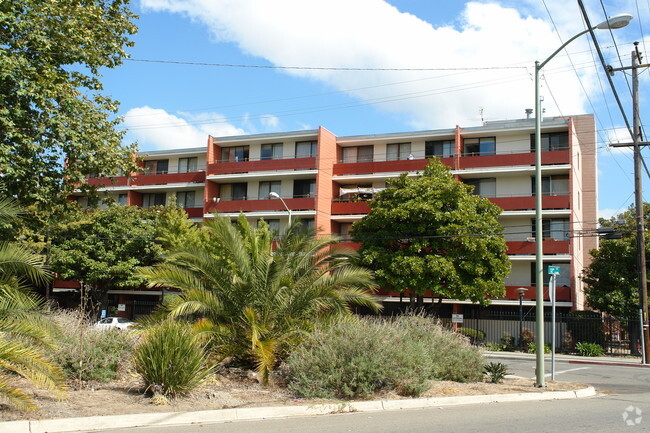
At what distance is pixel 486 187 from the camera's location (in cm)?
3762

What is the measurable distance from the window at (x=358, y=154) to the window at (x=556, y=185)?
11803 millimetres

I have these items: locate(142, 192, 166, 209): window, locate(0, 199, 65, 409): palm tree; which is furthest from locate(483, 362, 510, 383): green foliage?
locate(142, 192, 166, 209): window

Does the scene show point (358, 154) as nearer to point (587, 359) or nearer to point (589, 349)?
point (589, 349)

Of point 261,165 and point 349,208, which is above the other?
point 261,165

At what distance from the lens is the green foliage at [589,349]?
29.2 m

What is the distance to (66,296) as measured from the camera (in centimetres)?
4662

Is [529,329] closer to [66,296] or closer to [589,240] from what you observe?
[589,240]

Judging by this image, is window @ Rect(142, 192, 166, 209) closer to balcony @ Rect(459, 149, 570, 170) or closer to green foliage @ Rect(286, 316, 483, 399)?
balcony @ Rect(459, 149, 570, 170)

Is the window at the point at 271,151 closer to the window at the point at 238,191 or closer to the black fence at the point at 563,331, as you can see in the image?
the window at the point at 238,191

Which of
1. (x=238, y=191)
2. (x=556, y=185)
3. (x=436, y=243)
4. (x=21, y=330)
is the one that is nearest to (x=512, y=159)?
(x=556, y=185)

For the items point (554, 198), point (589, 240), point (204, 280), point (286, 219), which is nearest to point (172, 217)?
point (286, 219)

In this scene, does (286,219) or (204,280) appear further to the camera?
(286,219)

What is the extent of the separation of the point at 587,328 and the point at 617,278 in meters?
3.00

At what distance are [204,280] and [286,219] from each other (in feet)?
85.8
